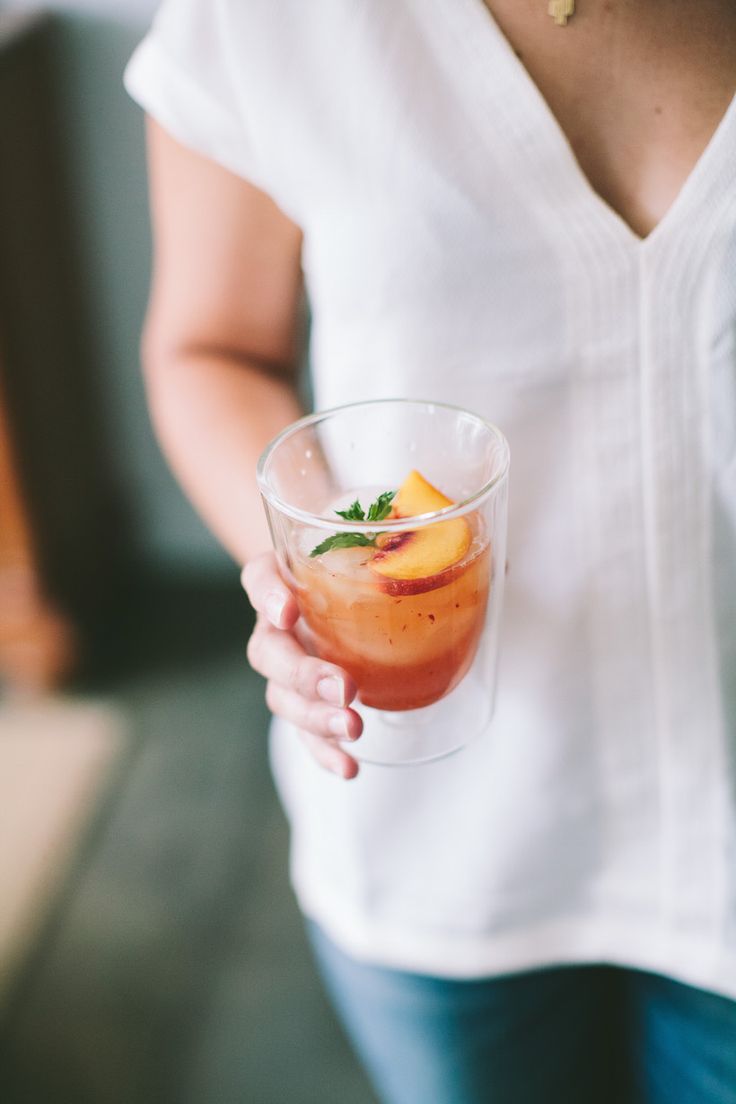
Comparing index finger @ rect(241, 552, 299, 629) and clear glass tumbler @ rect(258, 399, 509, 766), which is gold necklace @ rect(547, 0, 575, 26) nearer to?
clear glass tumbler @ rect(258, 399, 509, 766)

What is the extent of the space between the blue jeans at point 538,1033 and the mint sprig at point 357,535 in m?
0.45

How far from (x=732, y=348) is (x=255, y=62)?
346 millimetres

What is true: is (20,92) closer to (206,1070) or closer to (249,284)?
(249,284)

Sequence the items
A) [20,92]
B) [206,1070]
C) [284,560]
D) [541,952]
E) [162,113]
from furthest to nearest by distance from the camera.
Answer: [20,92] → [206,1070] → [541,952] → [162,113] → [284,560]

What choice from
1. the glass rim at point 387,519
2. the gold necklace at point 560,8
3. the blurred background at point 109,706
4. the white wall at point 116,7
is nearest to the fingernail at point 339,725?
the glass rim at point 387,519

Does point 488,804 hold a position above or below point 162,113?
below

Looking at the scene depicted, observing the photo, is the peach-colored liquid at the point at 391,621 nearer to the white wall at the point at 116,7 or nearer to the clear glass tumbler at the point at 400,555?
the clear glass tumbler at the point at 400,555

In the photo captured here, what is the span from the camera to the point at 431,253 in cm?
59

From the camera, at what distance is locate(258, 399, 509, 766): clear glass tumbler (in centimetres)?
50

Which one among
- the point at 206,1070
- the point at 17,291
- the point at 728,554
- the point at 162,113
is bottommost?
the point at 206,1070

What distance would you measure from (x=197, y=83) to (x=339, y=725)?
427 mm

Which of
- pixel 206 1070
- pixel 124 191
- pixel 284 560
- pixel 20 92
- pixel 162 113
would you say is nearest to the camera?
pixel 284 560

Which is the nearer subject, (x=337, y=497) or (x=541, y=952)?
(x=337, y=497)

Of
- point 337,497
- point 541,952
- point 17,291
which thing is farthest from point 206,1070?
point 17,291
